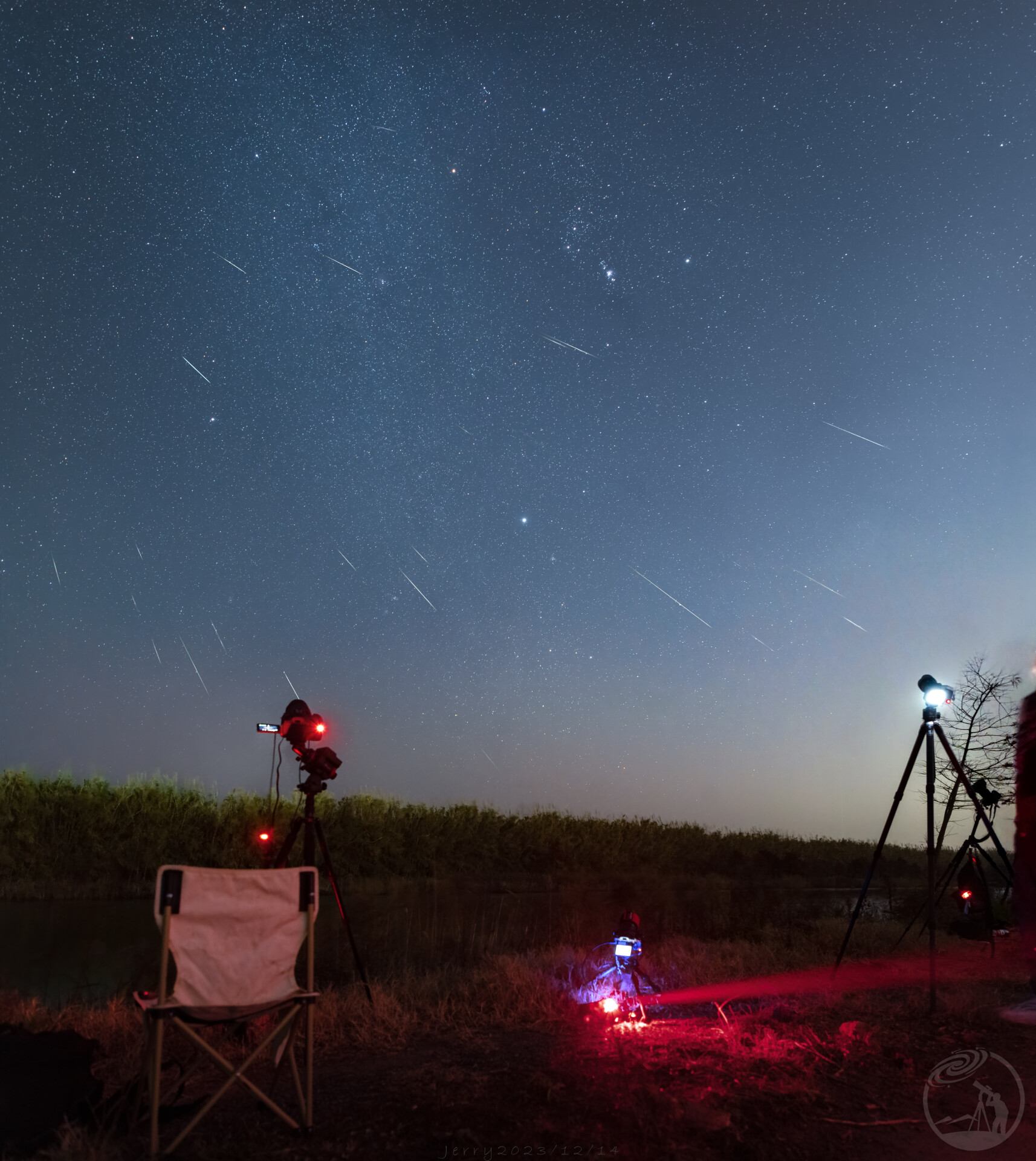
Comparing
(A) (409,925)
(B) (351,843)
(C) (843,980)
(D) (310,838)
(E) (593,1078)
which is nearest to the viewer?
(E) (593,1078)

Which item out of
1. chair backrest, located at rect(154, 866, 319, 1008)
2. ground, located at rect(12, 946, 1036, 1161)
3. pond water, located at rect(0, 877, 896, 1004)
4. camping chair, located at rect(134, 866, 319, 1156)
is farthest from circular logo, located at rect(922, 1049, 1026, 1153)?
pond water, located at rect(0, 877, 896, 1004)

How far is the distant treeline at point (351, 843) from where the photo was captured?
15.4 metres

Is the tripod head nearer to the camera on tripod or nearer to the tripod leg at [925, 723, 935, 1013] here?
the tripod leg at [925, 723, 935, 1013]

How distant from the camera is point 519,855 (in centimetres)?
2361

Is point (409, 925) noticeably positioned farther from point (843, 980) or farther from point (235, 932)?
point (235, 932)

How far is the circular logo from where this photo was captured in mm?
3311

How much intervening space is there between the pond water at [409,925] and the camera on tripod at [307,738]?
3123 millimetres

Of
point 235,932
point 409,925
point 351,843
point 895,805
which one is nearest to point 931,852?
point 895,805

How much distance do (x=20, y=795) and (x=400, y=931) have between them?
31.1ft

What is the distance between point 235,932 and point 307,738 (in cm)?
180

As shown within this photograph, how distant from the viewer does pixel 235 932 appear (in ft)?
11.0

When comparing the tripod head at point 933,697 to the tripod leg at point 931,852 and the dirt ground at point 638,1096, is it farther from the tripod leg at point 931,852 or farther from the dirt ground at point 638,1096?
the dirt ground at point 638,1096

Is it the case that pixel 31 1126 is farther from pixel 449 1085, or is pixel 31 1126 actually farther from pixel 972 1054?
pixel 972 1054

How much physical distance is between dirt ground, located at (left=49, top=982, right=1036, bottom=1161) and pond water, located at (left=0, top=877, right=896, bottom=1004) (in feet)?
12.0
